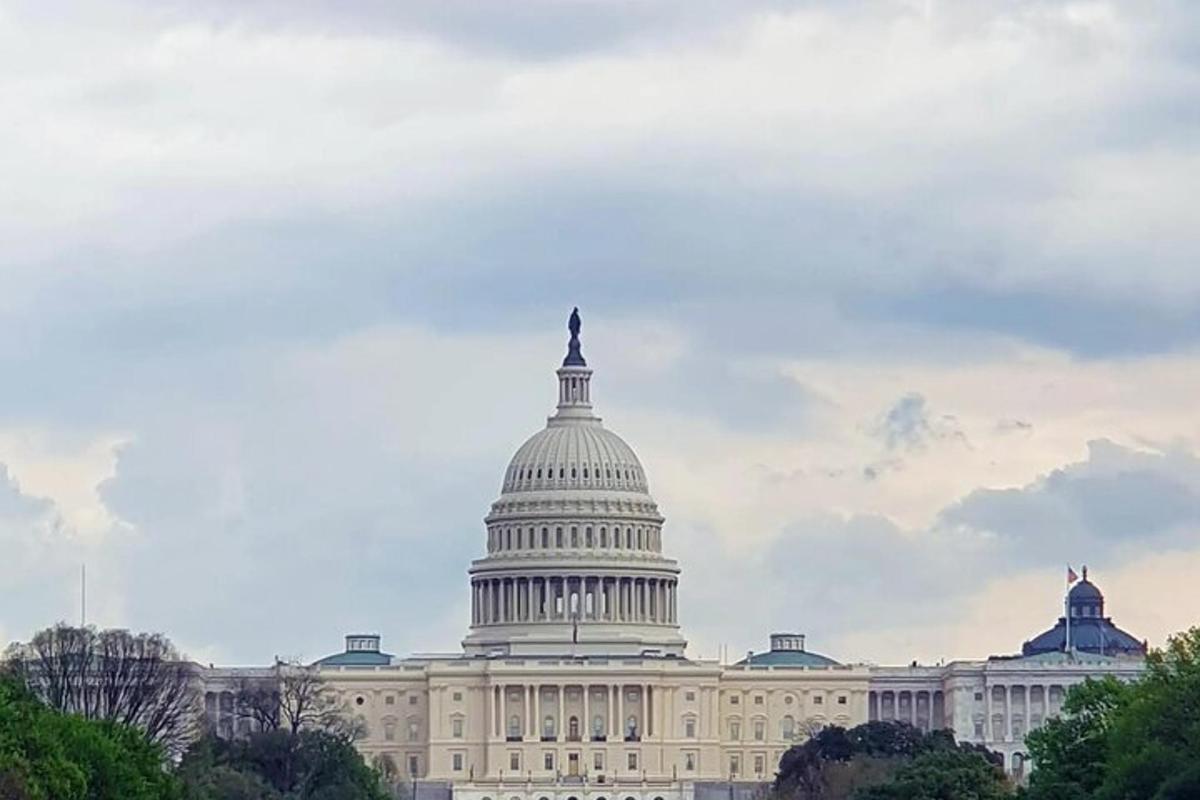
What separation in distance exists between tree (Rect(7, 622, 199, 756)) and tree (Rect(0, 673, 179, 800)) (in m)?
40.6

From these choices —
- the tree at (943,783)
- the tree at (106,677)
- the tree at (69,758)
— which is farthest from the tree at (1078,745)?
the tree at (106,677)

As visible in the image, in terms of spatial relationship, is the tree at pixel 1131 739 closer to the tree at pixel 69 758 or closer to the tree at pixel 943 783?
the tree at pixel 943 783

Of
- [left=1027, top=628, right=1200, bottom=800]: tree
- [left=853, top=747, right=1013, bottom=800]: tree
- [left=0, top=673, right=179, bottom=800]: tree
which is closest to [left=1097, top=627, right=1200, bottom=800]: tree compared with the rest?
[left=1027, top=628, right=1200, bottom=800]: tree

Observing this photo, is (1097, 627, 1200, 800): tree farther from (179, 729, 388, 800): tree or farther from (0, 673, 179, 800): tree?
(179, 729, 388, 800): tree

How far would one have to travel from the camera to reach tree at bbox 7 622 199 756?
172m

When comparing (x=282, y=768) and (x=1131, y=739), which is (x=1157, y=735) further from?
(x=282, y=768)

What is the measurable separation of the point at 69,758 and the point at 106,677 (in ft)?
215

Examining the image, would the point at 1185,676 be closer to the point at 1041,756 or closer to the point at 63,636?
the point at 1041,756

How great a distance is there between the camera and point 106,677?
178 m

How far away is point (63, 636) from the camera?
182375 mm

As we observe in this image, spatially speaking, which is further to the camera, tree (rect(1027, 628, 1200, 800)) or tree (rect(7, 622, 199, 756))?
tree (rect(7, 622, 199, 756))

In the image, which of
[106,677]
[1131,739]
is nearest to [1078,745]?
[1131,739]

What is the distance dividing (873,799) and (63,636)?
49225 millimetres

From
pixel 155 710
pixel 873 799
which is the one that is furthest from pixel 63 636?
pixel 873 799
